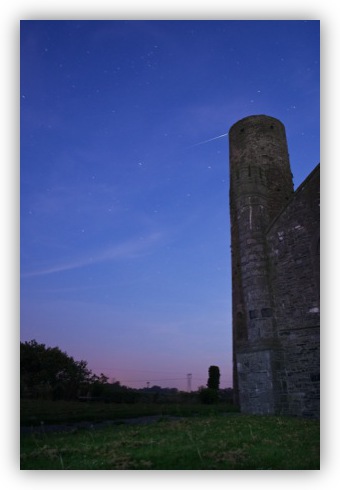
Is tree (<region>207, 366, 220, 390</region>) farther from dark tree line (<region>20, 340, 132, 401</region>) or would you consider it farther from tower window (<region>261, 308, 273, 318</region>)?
tower window (<region>261, 308, 273, 318</region>)

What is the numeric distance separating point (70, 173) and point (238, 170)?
26.2ft

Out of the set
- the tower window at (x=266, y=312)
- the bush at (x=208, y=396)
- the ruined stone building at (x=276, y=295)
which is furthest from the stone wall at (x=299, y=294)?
the bush at (x=208, y=396)

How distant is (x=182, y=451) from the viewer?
5.83 metres

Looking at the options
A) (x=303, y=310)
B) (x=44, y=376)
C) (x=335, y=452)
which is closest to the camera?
(x=335, y=452)

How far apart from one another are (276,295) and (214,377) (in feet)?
57.2

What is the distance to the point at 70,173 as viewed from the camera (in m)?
8.50

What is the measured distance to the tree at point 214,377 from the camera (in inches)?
1088

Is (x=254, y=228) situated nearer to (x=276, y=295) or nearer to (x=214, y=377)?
(x=276, y=295)

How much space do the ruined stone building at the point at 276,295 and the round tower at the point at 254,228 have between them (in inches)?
1.2

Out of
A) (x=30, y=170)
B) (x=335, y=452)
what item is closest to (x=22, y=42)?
(x=30, y=170)

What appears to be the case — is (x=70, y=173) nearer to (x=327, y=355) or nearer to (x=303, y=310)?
(x=327, y=355)

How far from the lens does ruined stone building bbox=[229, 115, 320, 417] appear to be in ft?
36.6

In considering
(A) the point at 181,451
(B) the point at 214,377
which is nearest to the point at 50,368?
(B) the point at 214,377

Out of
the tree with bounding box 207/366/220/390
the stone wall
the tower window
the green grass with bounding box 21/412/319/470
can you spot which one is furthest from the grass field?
the tree with bounding box 207/366/220/390
